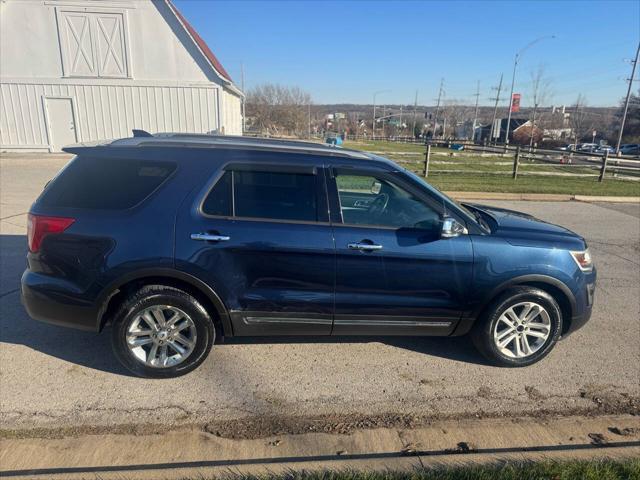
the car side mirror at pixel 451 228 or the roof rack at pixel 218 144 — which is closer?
the car side mirror at pixel 451 228

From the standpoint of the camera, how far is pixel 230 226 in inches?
118

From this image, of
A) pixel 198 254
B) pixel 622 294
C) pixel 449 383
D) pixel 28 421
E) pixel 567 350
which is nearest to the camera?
pixel 28 421

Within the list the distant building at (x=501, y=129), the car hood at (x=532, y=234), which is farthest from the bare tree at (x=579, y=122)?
the car hood at (x=532, y=234)

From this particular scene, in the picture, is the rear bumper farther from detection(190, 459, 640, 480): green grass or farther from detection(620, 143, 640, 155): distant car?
detection(620, 143, 640, 155): distant car

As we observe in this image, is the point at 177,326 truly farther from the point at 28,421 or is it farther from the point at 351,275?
the point at 351,275

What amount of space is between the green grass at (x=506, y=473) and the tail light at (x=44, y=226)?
211 cm

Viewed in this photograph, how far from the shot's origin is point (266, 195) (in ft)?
10.2

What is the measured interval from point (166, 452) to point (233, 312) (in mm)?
1045

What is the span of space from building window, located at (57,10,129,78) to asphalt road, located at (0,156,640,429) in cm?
1710

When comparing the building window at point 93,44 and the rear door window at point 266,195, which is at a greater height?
the building window at point 93,44

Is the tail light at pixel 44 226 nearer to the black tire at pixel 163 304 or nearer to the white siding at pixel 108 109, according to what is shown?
the black tire at pixel 163 304

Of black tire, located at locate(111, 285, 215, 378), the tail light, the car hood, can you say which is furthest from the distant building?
the tail light

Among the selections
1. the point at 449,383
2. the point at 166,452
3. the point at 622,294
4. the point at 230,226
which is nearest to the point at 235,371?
the point at 166,452

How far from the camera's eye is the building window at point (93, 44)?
17359 millimetres
